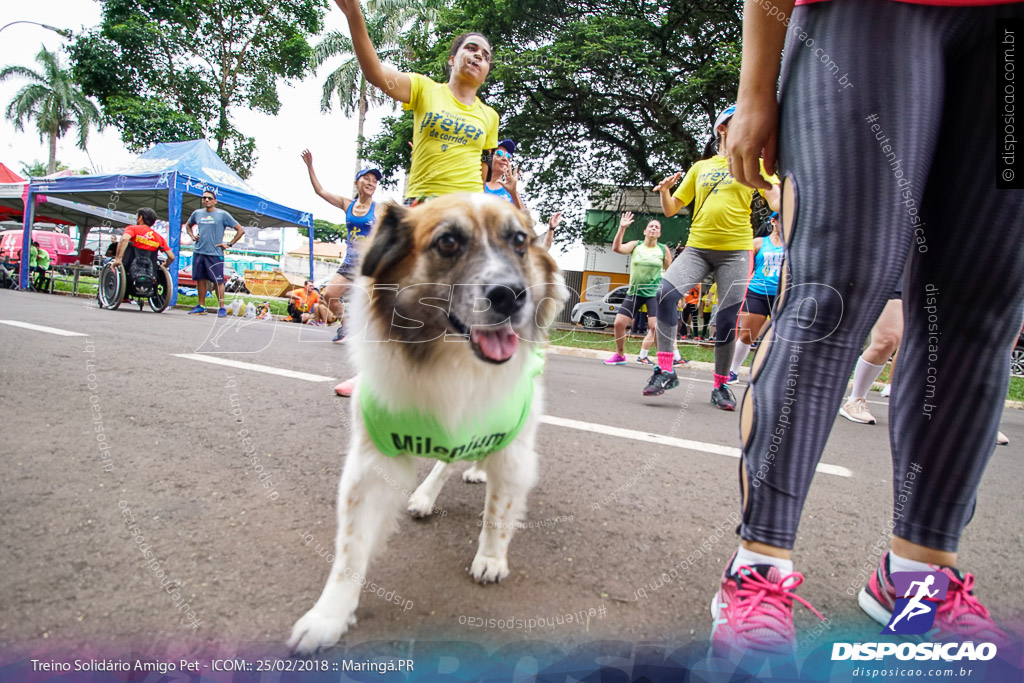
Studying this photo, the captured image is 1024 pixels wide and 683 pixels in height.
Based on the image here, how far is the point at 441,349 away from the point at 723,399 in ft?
13.0

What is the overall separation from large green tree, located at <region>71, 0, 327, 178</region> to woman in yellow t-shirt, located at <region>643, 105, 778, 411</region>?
9697mm

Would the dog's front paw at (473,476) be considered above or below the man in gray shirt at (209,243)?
below

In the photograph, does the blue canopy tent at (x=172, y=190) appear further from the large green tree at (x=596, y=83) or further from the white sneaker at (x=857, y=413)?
the white sneaker at (x=857, y=413)

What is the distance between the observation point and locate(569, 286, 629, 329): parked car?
13.8 feet

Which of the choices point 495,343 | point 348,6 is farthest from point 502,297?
point 348,6

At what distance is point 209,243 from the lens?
9766mm

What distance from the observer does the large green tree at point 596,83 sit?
23.4 feet

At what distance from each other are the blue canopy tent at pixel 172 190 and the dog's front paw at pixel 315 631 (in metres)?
11.0

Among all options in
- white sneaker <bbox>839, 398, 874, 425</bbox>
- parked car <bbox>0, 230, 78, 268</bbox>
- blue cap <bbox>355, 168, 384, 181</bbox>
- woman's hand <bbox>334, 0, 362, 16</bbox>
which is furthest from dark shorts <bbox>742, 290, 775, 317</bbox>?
parked car <bbox>0, 230, 78, 268</bbox>

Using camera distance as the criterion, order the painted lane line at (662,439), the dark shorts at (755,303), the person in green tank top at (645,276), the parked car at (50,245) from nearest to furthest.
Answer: the painted lane line at (662,439) < the dark shorts at (755,303) < the person in green tank top at (645,276) < the parked car at (50,245)

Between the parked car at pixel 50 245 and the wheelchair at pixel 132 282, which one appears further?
the parked car at pixel 50 245

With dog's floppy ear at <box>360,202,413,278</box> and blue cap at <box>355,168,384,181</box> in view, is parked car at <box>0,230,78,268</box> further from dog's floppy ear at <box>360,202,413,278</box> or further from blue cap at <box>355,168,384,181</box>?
dog's floppy ear at <box>360,202,413,278</box>

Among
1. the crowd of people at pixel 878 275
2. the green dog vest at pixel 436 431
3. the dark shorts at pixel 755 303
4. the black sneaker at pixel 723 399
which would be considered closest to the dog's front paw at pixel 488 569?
the green dog vest at pixel 436 431

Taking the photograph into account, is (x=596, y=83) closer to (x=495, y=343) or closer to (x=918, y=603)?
(x=495, y=343)
